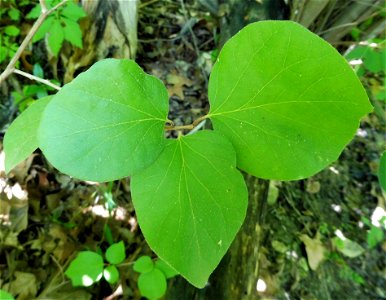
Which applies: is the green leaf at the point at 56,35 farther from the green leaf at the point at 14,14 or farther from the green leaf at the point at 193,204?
the green leaf at the point at 193,204

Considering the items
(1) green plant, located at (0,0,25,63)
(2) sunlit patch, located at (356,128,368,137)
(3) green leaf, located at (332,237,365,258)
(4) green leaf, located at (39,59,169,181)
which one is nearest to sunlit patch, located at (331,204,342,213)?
(3) green leaf, located at (332,237,365,258)

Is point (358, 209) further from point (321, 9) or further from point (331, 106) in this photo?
point (331, 106)

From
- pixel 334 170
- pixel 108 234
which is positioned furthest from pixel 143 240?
pixel 334 170

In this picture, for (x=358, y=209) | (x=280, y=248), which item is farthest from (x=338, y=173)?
(x=280, y=248)

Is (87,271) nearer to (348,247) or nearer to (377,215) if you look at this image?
(348,247)

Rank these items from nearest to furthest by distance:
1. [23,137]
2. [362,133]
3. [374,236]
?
[23,137] < [374,236] < [362,133]

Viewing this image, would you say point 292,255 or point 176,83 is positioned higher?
point 176,83

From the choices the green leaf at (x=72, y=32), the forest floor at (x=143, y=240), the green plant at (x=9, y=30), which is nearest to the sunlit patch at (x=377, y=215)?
the forest floor at (x=143, y=240)

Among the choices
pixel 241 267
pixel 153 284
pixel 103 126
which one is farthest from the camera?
pixel 153 284
